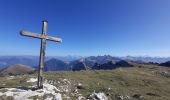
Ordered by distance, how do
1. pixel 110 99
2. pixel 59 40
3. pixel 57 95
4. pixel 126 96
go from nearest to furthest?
pixel 57 95, pixel 59 40, pixel 110 99, pixel 126 96

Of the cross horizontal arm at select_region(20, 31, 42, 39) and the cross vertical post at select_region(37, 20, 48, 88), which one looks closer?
the cross horizontal arm at select_region(20, 31, 42, 39)

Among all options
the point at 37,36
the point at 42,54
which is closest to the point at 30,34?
the point at 37,36

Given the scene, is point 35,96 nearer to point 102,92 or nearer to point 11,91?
point 11,91

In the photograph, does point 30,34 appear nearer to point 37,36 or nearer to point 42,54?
point 37,36

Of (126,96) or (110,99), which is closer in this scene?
(110,99)

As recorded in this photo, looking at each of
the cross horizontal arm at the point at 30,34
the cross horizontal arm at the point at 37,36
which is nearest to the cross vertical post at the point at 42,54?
the cross horizontal arm at the point at 37,36

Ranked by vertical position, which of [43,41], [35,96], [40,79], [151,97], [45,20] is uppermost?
[45,20]

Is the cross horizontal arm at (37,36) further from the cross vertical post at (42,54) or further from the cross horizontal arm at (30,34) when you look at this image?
the cross vertical post at (42,54)

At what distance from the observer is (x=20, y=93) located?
709 inches

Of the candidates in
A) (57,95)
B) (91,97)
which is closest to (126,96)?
(91,97)

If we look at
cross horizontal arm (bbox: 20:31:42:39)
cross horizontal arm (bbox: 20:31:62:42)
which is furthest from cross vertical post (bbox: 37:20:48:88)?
cross horizontal arm (bbox: 20:31:42:39)

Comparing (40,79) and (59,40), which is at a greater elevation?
(59,40)

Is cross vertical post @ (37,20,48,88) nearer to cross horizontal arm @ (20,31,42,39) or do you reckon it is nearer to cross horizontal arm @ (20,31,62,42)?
cross horizontal arm @ (20,31,62,42)

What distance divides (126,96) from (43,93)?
10964mm
